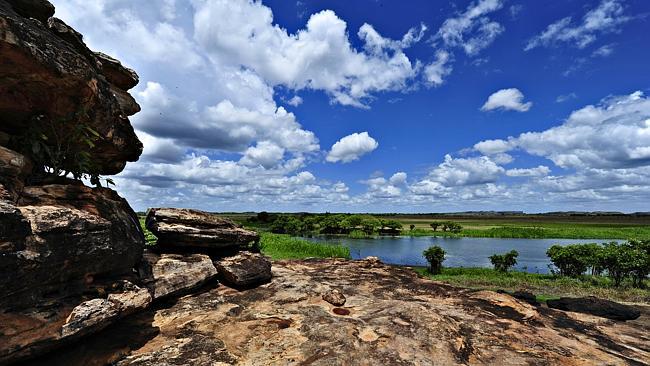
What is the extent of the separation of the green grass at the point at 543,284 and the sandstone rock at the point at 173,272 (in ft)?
81.4

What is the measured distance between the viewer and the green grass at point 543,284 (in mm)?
27698

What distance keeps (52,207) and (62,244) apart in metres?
1.24

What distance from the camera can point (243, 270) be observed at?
53.3 ft

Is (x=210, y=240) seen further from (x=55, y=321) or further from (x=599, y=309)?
(x=599, y=309)

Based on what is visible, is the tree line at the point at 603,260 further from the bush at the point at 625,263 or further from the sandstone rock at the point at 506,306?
the sandstone rock at the point at 506,306

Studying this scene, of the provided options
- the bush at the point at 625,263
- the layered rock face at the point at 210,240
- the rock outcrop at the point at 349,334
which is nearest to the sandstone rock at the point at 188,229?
the layered rock face at the point at 210,240

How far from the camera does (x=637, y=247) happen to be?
34.9 metres

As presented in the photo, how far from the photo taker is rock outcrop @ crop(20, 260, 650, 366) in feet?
30.8

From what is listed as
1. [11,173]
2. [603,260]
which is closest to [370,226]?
[603,260]

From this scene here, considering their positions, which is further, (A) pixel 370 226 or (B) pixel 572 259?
(A) pixel 370 226

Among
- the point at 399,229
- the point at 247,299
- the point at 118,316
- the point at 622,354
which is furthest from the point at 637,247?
the point at 399,229

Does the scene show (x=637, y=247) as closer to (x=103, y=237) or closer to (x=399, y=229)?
(x=103, y=237)

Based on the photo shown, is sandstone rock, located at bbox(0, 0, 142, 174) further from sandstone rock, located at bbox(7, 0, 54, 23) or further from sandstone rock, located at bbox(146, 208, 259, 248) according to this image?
sandstone rock, located at bbox(146, 208, 259, 248)

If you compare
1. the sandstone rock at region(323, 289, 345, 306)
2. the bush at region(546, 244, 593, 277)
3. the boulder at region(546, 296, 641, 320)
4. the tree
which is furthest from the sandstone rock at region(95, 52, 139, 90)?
the tree
